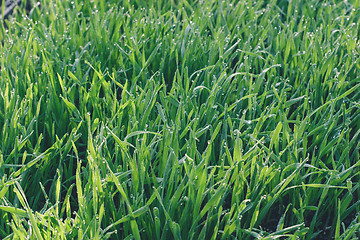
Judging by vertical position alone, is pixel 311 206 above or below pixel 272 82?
below

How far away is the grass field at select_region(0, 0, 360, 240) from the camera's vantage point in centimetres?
127

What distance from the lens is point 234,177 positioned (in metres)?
1.35

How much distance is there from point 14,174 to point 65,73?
0.51 metres

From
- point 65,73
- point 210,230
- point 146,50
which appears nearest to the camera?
point 210,230

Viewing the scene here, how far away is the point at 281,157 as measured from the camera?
59.9 inches

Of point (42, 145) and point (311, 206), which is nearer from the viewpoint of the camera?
point (311, 206)

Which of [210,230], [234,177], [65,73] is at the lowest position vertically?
[210,230]

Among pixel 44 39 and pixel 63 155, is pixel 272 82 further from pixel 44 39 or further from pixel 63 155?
pixel 44 39

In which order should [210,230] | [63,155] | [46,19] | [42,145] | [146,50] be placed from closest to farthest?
[210,230] → [63,155] → [42,145] → [146,50] → [46,19]

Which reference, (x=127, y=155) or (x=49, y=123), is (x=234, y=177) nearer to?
(x=127, y=155)

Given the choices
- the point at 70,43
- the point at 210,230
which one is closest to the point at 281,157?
the point at 210,230

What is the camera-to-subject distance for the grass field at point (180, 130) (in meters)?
1.27

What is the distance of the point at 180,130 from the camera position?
152 centimetres

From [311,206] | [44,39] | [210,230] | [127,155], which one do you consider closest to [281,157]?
[311,206]
